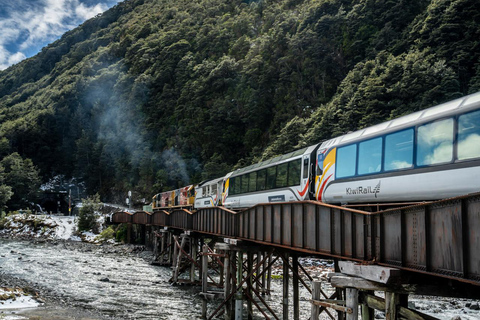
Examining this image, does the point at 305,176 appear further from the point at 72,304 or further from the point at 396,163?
the point at 72,304

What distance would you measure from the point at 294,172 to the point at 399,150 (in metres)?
6.96

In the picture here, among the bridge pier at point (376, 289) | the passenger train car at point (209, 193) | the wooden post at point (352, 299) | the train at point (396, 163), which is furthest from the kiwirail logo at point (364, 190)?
the passenger train car at point (209, 193)

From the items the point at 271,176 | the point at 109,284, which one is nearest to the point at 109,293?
the point at 109,284

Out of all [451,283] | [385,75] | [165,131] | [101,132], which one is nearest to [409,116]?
[451,283]

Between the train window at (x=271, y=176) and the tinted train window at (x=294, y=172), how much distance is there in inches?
65.4

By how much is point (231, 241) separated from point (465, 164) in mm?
10612

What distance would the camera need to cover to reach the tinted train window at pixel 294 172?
716 inches

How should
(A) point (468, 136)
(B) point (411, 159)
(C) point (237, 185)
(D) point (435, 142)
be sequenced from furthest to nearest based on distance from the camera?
(C) point (237, 185)
(B) point (411, 159)
(D) point (435, 142)
(A) point (468, 136)

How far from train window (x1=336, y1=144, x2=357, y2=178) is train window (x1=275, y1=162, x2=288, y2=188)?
Result: 447cm

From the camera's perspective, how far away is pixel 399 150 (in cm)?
1210

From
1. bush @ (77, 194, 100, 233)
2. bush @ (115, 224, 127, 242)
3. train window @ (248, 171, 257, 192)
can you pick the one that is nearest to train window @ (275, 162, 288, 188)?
train window @ (248, 171, 257, 192)

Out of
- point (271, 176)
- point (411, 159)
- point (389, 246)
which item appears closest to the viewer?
point (389, 246)

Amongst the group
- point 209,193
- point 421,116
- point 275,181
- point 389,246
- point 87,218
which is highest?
Answer: point 421,116

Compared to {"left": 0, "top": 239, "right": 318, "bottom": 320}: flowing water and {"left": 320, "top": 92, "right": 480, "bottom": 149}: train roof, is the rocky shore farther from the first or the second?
{"left": 320, "top": 92, "right": 480, "bottom": 149}: train roof
